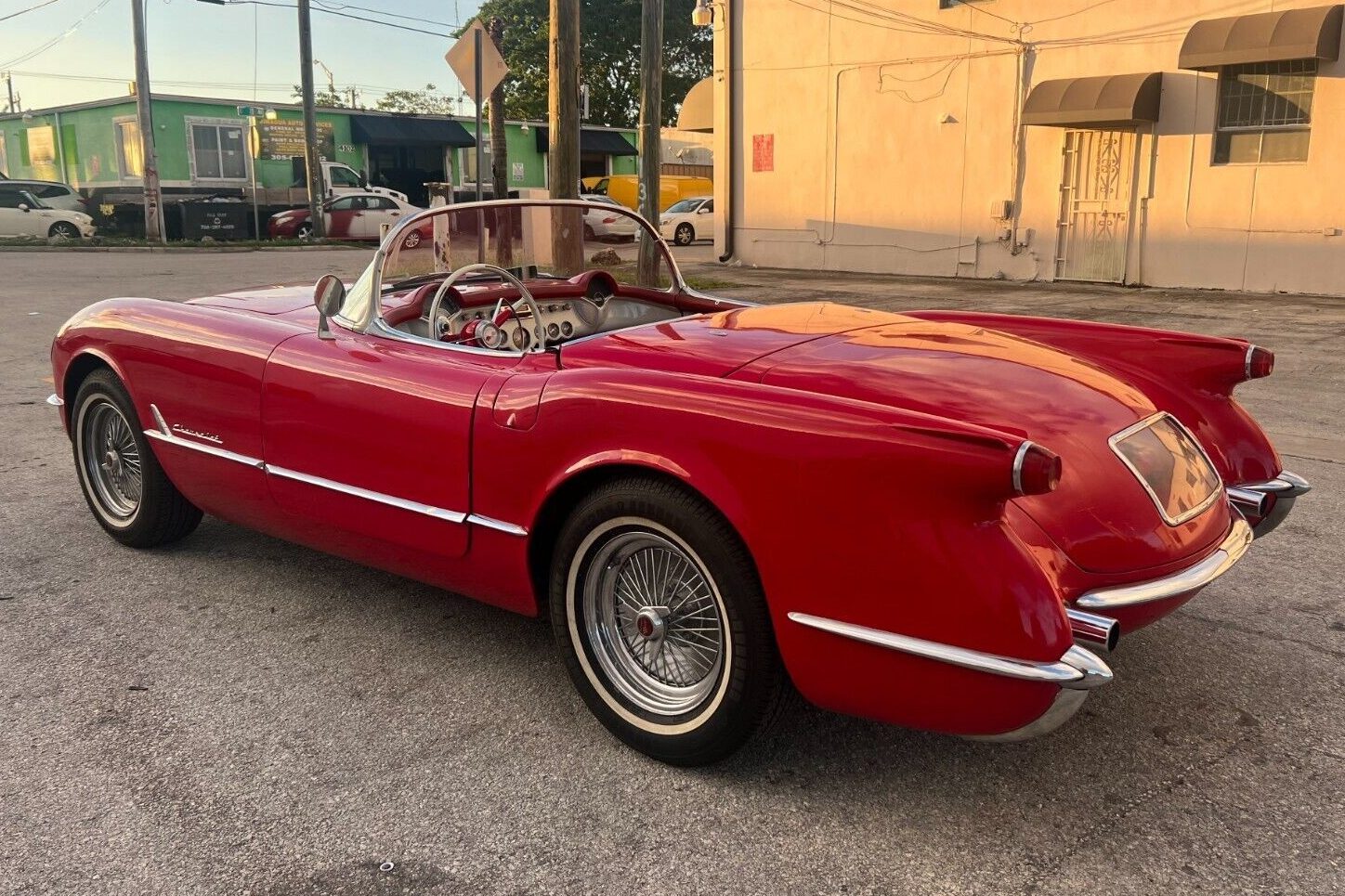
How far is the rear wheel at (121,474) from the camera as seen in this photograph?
156 inches

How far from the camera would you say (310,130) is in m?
26.5

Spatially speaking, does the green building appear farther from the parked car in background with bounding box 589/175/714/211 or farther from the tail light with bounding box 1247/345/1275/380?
the tail light with bounding box 1247/345/1275/380

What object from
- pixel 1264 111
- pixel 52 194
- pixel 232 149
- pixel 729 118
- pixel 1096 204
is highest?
pixel 232 149

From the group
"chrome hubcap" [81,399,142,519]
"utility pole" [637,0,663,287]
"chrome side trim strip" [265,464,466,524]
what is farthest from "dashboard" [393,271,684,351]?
"utility pole" [637,0,663,287]

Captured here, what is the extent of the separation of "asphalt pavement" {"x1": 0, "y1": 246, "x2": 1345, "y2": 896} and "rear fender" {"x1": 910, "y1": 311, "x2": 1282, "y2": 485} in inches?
22.3

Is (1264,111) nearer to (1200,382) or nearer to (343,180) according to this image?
(1200,382)

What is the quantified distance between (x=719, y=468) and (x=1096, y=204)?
14.5 meters

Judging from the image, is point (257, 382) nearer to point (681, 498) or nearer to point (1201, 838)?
point (681, 498)

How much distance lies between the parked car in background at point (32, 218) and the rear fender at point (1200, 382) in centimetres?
2619

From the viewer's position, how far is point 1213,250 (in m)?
14.1

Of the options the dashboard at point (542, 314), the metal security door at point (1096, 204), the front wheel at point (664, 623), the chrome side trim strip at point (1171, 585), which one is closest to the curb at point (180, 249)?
the metal security door at point (1096, 204)

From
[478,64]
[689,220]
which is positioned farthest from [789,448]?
[689,220]

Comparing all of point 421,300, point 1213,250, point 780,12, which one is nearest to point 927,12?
point 780,12

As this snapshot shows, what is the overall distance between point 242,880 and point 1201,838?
1989 millimetres
